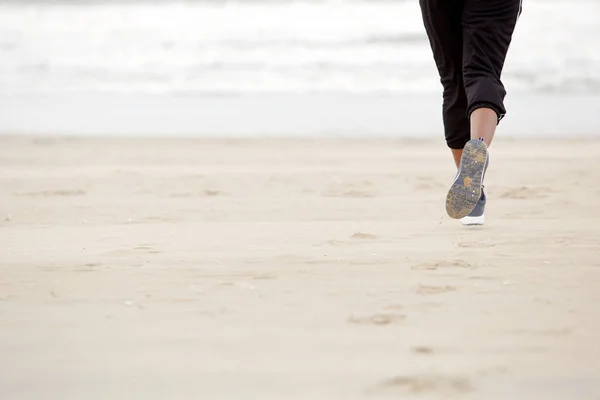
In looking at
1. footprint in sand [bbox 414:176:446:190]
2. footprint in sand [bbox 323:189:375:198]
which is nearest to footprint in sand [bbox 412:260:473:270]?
footprint in sand [bbox 323:189:375:198]

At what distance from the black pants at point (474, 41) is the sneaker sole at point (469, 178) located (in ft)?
0.56

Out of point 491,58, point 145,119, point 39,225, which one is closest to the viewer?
point 491,58

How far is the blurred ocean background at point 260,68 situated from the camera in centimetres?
948

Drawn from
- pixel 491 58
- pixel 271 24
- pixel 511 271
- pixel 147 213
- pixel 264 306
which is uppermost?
pixel 491 58

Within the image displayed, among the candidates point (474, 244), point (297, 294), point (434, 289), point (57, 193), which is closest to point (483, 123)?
point (474, 244)

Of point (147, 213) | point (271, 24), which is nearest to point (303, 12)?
point (271, 24)

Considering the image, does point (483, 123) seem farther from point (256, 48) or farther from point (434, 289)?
point (256, 48)

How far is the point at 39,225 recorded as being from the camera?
11.2ft

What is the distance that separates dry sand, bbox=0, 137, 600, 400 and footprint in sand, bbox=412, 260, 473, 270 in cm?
1

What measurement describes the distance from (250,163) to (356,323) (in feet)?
14.2

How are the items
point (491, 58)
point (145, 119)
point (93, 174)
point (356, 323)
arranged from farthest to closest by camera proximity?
point (145, 119), point (93, 174), point (491, 58), point (356, 323)

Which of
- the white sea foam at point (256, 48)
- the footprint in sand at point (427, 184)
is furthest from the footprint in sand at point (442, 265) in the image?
the white sea foam at point (256, 48)

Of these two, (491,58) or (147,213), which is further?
(147,213)

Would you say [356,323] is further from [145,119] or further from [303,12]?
[303,12]
